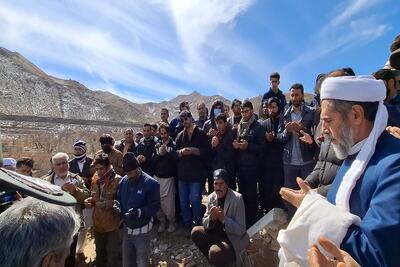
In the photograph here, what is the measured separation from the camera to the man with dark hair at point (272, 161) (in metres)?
6.03

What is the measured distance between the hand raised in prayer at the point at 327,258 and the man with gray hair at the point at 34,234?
1100 mm

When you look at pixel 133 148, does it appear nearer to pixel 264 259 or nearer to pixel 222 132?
pixel 222 132

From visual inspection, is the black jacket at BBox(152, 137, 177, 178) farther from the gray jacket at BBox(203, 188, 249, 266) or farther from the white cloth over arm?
the white cloth over arm

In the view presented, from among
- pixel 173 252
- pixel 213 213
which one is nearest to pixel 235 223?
pixel 213 213

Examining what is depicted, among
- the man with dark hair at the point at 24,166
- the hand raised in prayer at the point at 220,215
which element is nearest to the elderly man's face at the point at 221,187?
the hand raised in prayer at the point at 220,215

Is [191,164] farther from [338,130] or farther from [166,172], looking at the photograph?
[338,130]

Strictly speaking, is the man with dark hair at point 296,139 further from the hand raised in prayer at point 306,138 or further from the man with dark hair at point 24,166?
the man with dark hair at point 24,166

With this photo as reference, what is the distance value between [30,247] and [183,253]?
550 centimetres

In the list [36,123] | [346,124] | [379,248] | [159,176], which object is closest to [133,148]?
[159,176]

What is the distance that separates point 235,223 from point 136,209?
153 centimetres

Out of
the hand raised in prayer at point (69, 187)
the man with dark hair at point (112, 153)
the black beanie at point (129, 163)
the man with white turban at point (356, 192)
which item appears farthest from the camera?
the man with dark hair at point (112, 153)

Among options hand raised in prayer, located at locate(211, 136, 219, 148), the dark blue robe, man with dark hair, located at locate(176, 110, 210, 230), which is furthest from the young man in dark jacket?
the dark blue robe

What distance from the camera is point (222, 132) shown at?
638 centimetres

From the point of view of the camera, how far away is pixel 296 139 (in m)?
5.58
